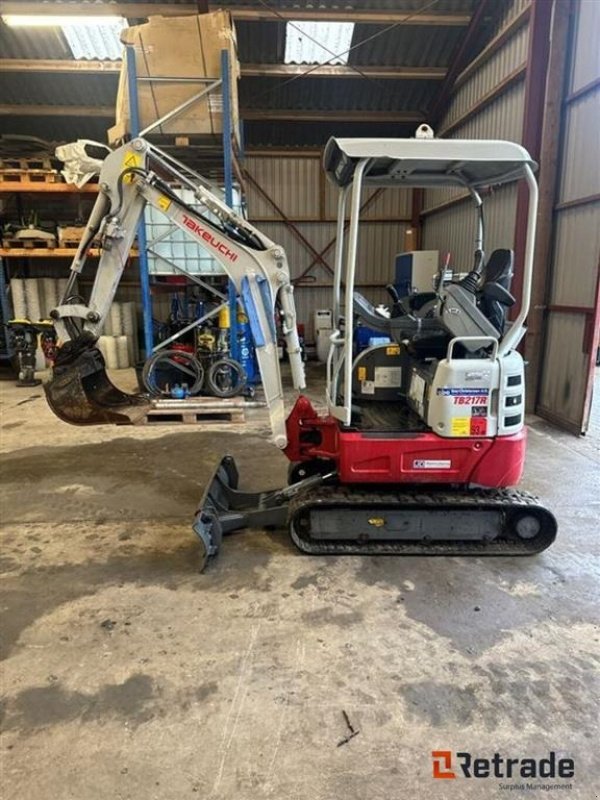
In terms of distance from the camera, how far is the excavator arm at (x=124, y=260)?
11.9ft

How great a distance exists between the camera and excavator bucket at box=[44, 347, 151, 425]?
3.85 m

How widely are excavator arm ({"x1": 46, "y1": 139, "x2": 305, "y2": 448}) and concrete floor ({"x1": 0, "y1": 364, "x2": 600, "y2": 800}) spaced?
102 centimetres

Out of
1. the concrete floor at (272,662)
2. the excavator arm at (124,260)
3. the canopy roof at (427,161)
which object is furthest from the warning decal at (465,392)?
the canopy roof at (427,161)

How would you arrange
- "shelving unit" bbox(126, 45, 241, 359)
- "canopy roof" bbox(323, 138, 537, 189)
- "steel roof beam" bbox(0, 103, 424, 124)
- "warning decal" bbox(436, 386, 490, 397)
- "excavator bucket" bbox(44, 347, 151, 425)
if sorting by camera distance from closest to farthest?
1. "canopy roof" bbox(323, 138, 537, 189)
2. "warning decal" bbox(436, 386, 490, 397)
3. "excavator bucket" bbox(44, 347, 151, 425)
4. "shelving unit" bbox(126, 45, 241, 359)
5. "steel roof beam" bbox(0, 103, 424, 124)

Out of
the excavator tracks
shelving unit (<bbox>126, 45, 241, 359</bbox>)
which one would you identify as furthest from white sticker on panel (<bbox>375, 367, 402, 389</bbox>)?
shelving unit (<bbox>126, 45, 241, 359</bbox>)

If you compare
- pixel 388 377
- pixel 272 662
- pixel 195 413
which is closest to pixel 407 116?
pixel 195 413

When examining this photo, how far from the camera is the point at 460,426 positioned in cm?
335

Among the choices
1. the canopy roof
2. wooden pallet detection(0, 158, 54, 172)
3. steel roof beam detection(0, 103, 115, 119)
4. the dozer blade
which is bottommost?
the dozer blade

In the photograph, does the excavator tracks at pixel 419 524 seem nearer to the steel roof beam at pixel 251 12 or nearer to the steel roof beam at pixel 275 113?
the steel roof beam at pixel 251 12

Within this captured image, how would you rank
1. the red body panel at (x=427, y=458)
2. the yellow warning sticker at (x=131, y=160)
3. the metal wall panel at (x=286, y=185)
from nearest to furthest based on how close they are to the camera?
the red body panel at (x=427, y=458) → the yellow warning sticker at (x=131, y=160) → the metal wall panel at (x=286, y=185)

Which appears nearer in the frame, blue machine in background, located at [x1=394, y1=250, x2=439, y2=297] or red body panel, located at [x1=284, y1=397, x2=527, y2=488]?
red body panel, located at [x1=284, y1=397, x2=527, y2=488]

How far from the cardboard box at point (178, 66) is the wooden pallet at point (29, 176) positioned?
9.92ft

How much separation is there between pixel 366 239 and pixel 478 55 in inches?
180

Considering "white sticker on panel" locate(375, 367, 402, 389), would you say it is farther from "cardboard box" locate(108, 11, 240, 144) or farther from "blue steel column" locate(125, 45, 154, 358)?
"cardboard box" locate(108, 11, 240, 144)
